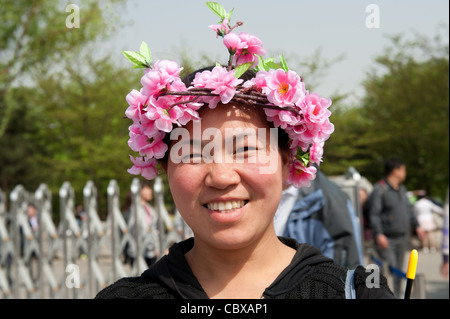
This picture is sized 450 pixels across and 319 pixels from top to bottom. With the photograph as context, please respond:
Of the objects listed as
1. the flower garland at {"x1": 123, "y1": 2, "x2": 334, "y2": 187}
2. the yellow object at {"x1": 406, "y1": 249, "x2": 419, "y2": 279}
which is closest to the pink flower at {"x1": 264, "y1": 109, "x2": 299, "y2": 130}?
the flower garland at {"x1": 123, "y1": 2, "x2": 334, "y2": 187}

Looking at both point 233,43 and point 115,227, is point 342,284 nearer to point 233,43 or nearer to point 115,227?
point 233,43

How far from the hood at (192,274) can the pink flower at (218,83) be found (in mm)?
520

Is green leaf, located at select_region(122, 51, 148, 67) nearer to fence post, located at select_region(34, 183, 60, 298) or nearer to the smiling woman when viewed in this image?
the smiling woman

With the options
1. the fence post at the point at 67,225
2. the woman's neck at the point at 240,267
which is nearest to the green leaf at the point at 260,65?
the woman's neck at the point at 240,267

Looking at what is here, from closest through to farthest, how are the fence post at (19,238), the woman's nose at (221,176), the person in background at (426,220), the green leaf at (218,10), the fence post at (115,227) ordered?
the woman's nose at (221,176) → the green leaf at (218,10) → the fence post at (115,227) → the fence post at (19,238) → the person in background at (426,220)

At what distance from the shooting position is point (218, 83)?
72.9 inches

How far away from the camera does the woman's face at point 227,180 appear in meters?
1.82

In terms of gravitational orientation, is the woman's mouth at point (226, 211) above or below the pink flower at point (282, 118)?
below

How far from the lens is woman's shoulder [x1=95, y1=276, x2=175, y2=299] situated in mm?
1911

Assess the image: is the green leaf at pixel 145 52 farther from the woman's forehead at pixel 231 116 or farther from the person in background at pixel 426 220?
the person in background at pixel 426 220

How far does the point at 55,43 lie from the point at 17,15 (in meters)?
0.95
